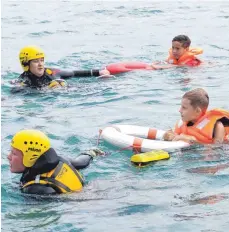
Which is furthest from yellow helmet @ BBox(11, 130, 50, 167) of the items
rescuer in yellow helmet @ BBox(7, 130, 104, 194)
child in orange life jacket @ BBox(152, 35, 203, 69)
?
child in orange life jacket @ BBox(152, 35, 203, 69)

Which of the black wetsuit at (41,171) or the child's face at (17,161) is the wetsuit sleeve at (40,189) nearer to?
the black wetsuit at (41,171)

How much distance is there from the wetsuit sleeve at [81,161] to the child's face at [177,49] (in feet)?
21.9

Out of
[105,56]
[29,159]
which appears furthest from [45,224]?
[105,56]

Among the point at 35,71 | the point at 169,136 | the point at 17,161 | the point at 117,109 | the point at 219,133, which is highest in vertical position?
the point at 35,71

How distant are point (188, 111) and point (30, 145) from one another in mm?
2885

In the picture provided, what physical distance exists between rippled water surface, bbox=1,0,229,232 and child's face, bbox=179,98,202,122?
0.52 meters

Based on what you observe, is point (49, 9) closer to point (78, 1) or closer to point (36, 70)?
point (78, 1)

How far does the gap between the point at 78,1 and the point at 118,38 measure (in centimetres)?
781

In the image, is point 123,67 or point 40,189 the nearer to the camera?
point 40,189

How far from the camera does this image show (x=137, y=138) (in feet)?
31.5

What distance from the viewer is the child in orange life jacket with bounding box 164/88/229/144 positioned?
31.2ft

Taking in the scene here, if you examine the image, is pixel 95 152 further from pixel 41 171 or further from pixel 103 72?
pixel 103 72

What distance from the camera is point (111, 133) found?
9.86m

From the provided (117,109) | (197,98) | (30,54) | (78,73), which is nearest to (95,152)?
(197,98)
